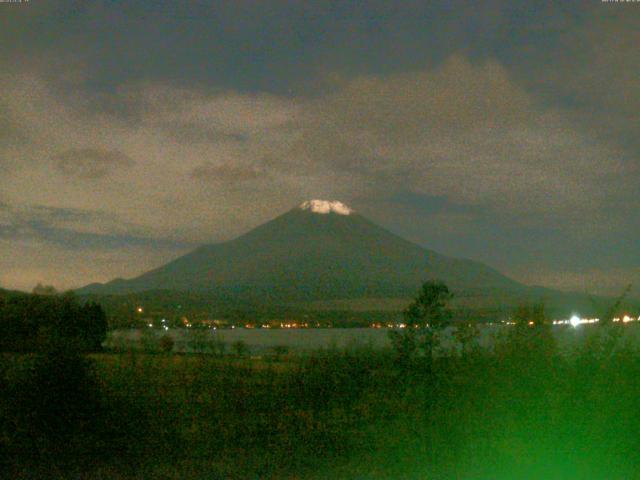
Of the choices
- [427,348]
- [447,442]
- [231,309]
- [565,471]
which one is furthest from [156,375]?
[231,309]

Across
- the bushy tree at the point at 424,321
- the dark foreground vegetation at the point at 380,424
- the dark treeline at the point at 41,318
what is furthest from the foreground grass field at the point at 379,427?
the dark treeline at the point at 41,318

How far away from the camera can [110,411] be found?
11.1 m

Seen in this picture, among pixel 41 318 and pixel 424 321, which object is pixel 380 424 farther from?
Answer: pixel 41 318

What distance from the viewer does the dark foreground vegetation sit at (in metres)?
9.13

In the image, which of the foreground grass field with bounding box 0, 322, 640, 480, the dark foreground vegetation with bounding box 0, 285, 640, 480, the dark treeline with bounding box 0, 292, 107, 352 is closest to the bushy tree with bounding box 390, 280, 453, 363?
the dark foreground vegetation with bounding box 0, 285, 640, 480

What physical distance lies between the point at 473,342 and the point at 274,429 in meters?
3.99

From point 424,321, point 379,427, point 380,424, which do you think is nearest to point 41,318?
point 424,321

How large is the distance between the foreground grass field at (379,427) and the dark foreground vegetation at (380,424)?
2 cm

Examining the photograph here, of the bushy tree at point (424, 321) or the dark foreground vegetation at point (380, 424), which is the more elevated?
the bushy tree at point (424, 321)

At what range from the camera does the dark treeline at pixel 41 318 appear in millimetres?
24281

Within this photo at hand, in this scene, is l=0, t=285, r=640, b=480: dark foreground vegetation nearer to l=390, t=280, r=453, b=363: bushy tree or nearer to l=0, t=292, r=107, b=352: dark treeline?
l=390, t=280, r=453, b=363: bushy tree

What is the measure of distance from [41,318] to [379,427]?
20.7 m

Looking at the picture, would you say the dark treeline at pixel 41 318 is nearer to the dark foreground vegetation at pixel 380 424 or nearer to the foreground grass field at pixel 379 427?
the dark foreground vegetation at pixel 380 424

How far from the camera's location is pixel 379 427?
11.5 meters
